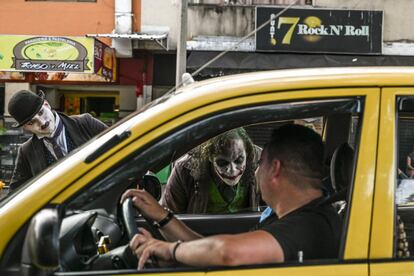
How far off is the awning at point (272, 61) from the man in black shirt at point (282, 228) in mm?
9396

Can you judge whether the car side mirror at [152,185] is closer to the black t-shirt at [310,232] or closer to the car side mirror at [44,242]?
the black t-shirt at [310,232]

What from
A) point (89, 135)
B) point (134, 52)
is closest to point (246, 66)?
point (134, 52)

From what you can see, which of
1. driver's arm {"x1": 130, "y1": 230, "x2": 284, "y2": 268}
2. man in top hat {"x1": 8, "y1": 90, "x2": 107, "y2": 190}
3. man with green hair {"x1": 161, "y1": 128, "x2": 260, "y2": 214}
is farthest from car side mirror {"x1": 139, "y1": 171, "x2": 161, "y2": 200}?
man in top hat {"x1": 8, "y1": 90, "x2": 107, "y2": 190}

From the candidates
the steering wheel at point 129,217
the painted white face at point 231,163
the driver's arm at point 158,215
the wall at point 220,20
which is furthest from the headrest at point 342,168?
the wall at point 220,20

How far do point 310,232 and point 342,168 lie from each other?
30 cm

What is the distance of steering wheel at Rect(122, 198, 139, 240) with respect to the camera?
2213 millimetres

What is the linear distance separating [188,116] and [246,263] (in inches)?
20.1

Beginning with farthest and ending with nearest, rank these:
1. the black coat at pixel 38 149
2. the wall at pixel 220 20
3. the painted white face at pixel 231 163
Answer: the wall at pixel 220 20
the black coat at pixel 38 149
the painted white face at pixel 231 163

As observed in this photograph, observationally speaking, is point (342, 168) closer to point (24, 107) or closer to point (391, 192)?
point (391, 192)

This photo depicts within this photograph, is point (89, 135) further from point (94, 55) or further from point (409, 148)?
point (94, 55)

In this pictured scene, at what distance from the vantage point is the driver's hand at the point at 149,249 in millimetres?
1894

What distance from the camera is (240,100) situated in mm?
1835

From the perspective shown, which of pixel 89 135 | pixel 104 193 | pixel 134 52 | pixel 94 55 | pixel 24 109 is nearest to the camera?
pixel 104 193

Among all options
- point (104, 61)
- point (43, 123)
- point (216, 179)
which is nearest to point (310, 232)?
point (216, 179)
